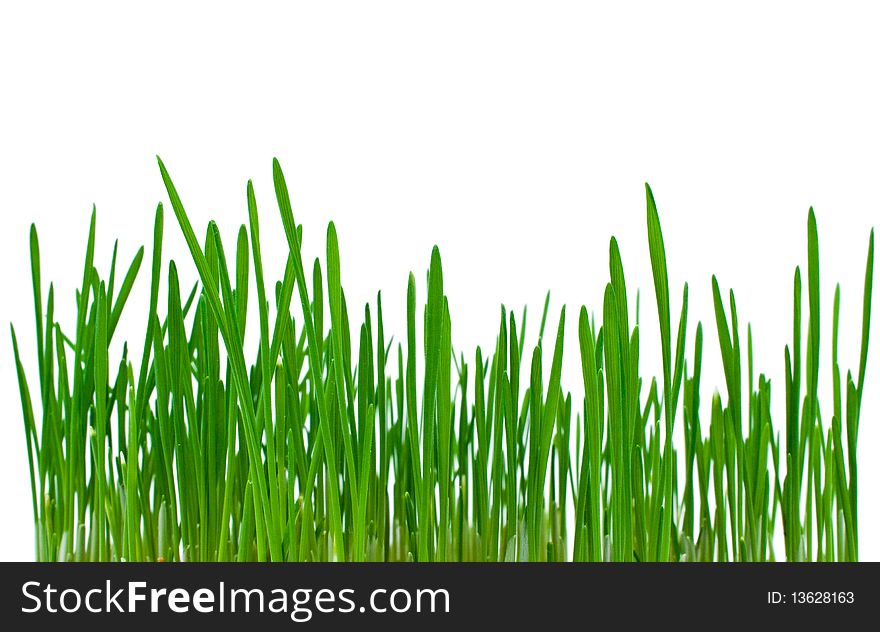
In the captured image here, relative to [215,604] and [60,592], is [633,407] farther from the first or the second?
[60,592]

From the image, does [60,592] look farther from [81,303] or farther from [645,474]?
[645,474]

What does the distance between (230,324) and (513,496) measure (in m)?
0.28

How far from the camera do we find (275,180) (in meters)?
0.55

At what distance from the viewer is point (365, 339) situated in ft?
2.14

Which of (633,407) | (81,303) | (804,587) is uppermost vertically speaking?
(81,303)

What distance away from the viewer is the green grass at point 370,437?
59 cm

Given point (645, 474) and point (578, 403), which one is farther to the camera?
point (578, 403)

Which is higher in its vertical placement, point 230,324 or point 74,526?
point 230,324

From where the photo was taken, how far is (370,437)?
595 millimetres

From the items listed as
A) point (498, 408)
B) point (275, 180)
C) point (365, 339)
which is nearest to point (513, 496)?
point (498, 408)

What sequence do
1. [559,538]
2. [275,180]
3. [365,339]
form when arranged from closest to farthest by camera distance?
[275,180], [365,339], [559,538]

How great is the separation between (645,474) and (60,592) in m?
0.49

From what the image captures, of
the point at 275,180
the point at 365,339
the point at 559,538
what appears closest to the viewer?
the point at 275,180

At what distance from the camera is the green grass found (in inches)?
23.4
